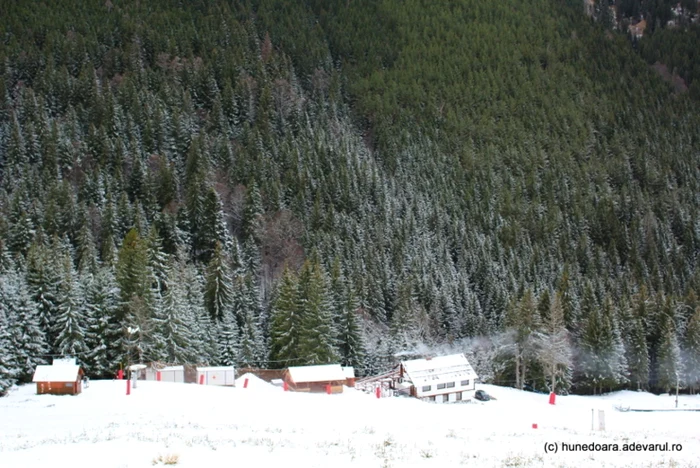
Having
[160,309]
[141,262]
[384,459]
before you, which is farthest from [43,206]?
[384,459]

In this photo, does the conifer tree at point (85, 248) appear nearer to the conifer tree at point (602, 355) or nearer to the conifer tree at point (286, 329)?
the conifer tree at point (286, 329)

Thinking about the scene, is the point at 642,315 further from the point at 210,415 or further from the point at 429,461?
the point at 429,461

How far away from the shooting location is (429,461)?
2233cm

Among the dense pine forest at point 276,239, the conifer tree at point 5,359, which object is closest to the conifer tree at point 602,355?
the dense pine forest at point 276,239

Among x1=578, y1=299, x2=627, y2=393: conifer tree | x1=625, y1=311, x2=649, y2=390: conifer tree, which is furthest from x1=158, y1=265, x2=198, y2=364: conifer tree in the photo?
x1=625, y1=311, x2=649, y2=390: conifer tree

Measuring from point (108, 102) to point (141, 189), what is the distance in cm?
3741

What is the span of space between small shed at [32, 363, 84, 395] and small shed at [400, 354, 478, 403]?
30.3 metres

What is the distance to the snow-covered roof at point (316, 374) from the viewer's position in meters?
57.6

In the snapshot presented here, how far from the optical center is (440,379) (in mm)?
64375

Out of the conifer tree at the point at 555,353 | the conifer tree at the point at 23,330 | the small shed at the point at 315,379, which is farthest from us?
the conifer tree at the point at 555,353

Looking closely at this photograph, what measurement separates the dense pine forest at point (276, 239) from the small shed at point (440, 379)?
33.6ft

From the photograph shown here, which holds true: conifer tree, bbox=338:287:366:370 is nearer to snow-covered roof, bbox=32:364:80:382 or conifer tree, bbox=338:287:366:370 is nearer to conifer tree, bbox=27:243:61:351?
conifer tree, bbox=27:243:61:351

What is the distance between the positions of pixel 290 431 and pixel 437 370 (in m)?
36.6

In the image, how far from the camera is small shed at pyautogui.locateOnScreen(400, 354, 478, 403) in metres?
63.4
